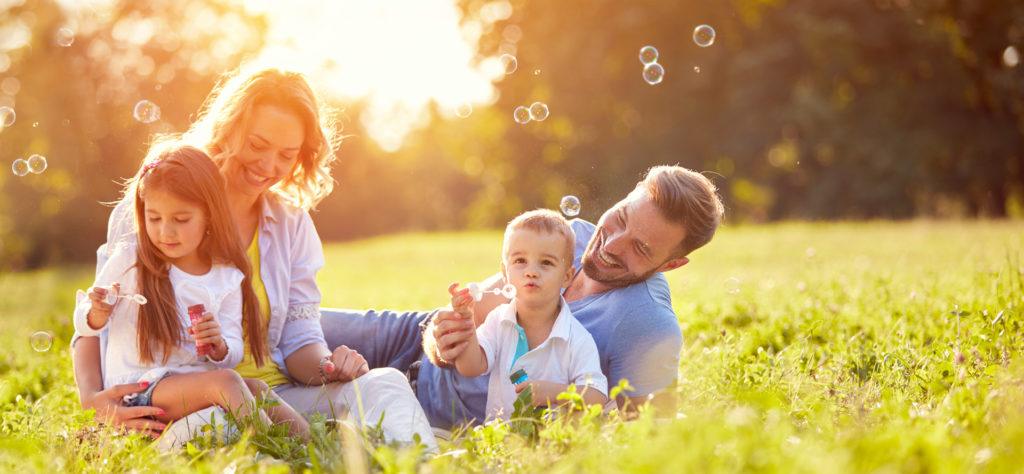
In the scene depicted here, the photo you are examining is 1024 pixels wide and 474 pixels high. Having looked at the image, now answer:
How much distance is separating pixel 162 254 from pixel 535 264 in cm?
150

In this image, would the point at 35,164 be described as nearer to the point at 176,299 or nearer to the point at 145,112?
the point at 145,112

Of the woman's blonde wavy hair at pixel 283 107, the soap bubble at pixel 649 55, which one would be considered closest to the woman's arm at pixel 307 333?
the woman's blonde wavy hair at pixel 283 107

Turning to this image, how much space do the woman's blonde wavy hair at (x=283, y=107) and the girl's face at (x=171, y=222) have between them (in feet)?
1.05

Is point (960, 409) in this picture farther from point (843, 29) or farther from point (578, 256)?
point (843, 29)

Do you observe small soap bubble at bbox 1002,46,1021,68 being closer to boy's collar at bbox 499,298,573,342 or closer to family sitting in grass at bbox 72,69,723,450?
family sitting in grass at bbox 72,69,723,450

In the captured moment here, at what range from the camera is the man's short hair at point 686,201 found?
3928 millimetres

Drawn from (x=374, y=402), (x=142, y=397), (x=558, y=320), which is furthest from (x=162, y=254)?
(x=558, y=320)

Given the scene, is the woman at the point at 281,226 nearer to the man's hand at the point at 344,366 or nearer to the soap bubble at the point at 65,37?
the man's hand at the point at 344,366

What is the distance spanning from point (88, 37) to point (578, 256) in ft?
96.3

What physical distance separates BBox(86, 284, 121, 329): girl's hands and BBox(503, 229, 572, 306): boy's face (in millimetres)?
1519

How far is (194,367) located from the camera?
3.81 metres

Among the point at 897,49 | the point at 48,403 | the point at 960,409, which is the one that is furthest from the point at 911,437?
the point at 897,49

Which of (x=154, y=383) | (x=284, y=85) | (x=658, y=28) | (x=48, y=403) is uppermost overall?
(x=658, y=28)

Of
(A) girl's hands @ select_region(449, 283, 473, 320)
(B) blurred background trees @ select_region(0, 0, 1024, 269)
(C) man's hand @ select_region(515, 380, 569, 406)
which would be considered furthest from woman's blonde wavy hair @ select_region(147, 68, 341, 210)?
(B) blurred background trees @ select_region(0, 0, 1024, 269)
